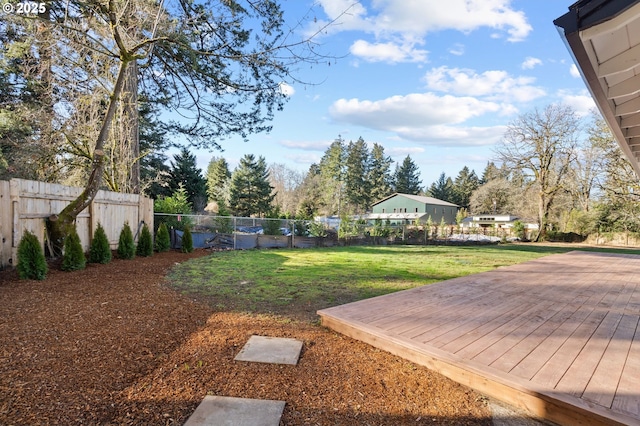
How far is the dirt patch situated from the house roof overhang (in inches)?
85.0

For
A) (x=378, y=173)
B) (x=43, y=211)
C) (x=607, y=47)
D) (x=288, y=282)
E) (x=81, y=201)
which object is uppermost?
(x=378, y=173)

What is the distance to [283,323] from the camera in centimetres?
317

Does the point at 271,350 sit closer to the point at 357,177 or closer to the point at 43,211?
the point at 43,211

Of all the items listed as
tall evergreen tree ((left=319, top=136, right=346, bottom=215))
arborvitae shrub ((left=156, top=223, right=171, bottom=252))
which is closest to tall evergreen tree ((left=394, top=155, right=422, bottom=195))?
tall evergreen tree ((left=319, top=136, right=346, bottom=215))

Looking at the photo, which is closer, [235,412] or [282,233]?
[235,412]

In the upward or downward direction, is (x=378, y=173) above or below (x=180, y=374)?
above

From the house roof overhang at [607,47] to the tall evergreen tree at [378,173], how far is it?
129 feet

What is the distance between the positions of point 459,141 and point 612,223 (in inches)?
683

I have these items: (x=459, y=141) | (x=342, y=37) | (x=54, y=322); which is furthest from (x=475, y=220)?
(x=54, y=322)

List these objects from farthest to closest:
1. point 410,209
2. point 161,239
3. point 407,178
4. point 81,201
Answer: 1. point 407,178
2. point 410,209
3. point 161,239
4. point 81,201

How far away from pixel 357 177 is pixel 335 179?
298cm

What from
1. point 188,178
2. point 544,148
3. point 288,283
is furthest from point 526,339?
point 188,178

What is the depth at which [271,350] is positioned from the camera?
249 centimetres

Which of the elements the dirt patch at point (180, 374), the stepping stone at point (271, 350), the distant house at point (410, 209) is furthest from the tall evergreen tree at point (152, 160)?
the distant house at point (410, 209)
